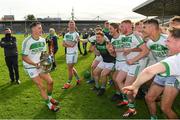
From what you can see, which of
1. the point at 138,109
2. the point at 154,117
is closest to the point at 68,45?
the point at 138,109

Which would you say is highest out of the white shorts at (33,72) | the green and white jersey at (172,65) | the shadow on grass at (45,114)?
the green and white jersey at (172,65)

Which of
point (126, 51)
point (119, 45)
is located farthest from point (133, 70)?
point (119, 45)

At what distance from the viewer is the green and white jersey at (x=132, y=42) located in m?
7.89

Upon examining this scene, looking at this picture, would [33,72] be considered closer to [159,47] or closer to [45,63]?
[45,63]

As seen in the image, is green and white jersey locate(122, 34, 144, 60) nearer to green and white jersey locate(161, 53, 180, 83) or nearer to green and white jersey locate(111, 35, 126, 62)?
green and white jersey locate(111, 35, 126, 62)

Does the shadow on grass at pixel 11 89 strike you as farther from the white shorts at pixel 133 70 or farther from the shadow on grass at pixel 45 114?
the white shorts at pixel 133 70

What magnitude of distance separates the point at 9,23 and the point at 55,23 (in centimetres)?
1612

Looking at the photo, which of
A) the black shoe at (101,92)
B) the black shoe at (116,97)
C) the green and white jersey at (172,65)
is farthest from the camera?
the black shoe at (101,92)

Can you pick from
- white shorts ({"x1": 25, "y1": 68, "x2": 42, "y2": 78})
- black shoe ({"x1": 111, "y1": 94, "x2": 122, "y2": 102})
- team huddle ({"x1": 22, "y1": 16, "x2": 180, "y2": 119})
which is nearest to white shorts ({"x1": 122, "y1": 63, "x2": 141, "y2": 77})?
team huddle ({"x1": 22, "y1": 16, "x2": 180, "y2": 119})

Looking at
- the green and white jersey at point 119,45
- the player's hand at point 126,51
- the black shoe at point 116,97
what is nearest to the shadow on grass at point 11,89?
the black shoe at point 116,97

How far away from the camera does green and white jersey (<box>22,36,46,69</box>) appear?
26.3 feet

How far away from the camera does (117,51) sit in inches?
341

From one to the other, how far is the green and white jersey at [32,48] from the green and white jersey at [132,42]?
218 centimetres

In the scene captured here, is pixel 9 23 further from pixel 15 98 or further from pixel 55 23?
pixel 15 98
